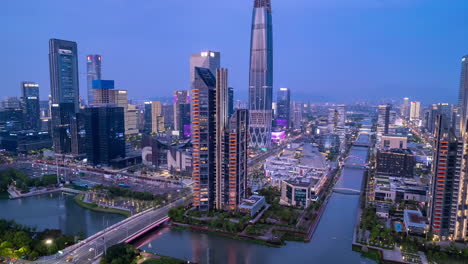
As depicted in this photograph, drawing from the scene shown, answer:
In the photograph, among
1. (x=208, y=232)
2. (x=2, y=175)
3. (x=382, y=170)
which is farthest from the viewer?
(x=382, y=170)

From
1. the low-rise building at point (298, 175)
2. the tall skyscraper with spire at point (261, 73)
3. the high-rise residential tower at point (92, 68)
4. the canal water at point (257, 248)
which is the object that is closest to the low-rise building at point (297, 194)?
the low-rise building at point (298, 175)

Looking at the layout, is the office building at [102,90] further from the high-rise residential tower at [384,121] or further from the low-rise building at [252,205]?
the high-rise residential tower at [384,121]

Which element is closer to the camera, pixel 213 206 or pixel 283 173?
pixel 213 206

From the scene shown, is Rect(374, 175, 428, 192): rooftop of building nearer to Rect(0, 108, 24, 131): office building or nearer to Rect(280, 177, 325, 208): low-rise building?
Rect(280, 177, 325, 208): low-rise building

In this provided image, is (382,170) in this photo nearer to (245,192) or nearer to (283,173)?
(283,173)

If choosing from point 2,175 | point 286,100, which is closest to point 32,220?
point 2,175

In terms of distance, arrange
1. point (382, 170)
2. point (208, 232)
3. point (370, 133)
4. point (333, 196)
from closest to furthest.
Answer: point (208, 232)
point (333, 196)
point (382, 170)
point (370, 133)
